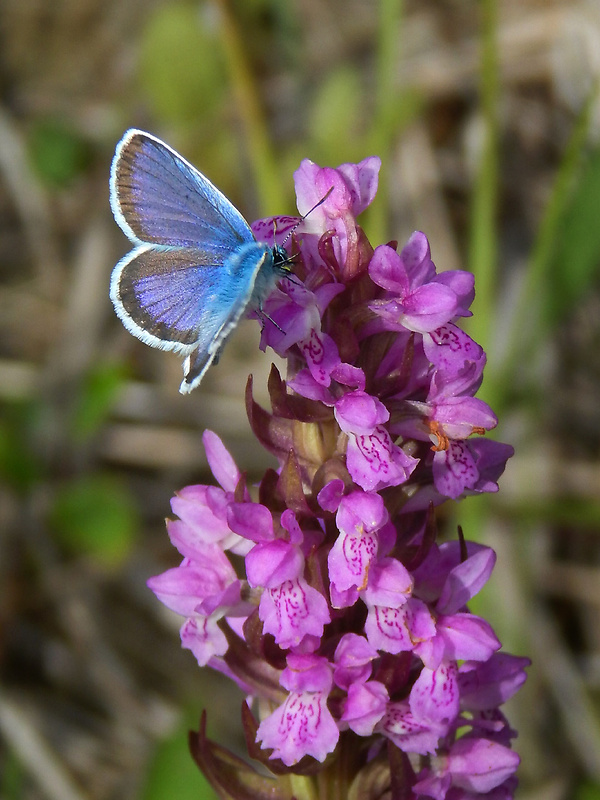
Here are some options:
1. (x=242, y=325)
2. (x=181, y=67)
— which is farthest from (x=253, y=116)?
(x=181, y=67)

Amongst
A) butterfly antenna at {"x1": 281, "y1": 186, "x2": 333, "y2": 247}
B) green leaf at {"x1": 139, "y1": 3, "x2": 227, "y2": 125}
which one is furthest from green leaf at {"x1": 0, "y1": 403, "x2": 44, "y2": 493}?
butterfly antenna at {"x1": 281, "y1": 186, "x2": 333, "y2": 247}

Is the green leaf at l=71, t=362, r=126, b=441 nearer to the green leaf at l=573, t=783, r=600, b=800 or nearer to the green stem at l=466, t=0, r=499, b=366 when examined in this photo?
the green stem at l=466, t=0, r=499, b=366

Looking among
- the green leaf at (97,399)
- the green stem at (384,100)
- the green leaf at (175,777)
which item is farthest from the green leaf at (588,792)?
the green leaf at (97,399)

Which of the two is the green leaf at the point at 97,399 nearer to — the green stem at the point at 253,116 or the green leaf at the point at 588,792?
the green stem at the point at 253,116

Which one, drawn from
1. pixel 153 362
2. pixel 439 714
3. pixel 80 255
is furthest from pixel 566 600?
pixel 80 255

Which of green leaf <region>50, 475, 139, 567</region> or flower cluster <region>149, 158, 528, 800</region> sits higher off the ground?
flower cluster <region>149, 158, 528, 800</region>

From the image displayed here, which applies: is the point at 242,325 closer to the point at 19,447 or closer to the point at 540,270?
the point at 540,270
